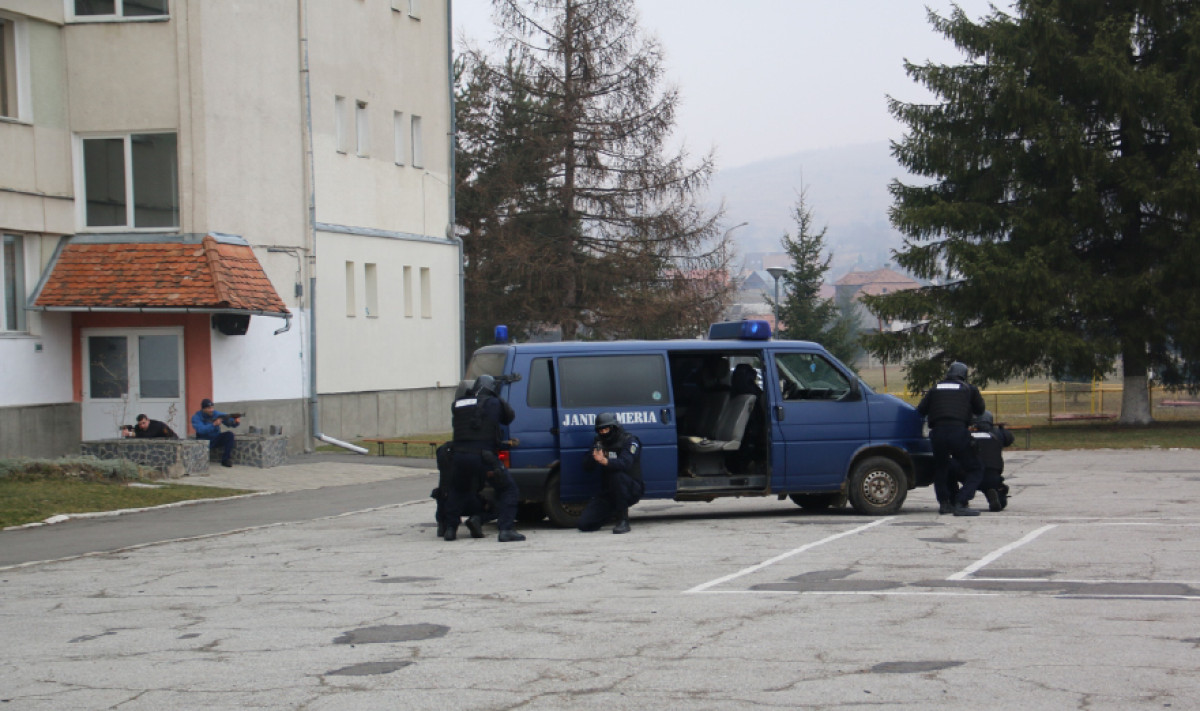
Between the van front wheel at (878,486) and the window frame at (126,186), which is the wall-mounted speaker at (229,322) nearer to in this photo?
the window frame at (126,186)

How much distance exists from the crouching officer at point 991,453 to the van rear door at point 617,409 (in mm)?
3458

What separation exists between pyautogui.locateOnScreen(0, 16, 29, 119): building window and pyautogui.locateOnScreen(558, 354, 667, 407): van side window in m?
14.6

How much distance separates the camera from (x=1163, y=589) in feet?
30.8

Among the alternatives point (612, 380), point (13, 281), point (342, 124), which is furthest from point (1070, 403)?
point (612, 380)

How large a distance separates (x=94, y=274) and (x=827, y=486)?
15024 mm

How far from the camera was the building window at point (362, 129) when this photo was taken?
31969 millimetres

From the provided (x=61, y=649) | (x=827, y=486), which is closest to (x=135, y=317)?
(x=827, y=486)

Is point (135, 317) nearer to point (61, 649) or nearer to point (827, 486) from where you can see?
point (827, 486)

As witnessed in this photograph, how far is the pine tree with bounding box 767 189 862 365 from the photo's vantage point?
5081cm

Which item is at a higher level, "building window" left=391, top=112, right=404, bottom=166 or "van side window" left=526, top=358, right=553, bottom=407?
"building window" left=391, top=112, right=404, bottom=166

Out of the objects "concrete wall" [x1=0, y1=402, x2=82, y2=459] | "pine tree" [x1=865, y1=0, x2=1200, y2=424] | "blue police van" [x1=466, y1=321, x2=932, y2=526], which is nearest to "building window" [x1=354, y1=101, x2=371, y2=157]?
"concrete wall" [x1=0, y1=402, x2=82, y2=459]

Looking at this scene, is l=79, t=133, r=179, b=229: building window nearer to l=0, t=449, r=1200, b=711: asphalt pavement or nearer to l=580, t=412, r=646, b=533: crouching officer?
l=0, t=449, r=1200, b=711: asphalt pavement

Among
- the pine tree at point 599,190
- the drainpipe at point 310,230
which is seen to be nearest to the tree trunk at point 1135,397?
the pine tree at point 599,190

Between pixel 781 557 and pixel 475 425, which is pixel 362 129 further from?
pixel 781 557
